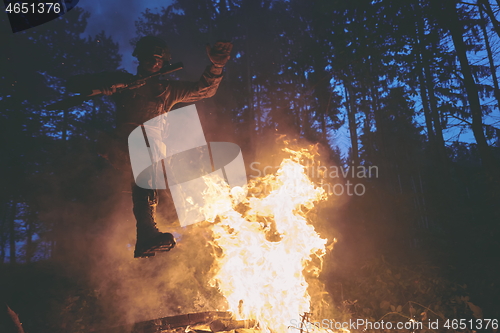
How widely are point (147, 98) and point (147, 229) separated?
1.97m

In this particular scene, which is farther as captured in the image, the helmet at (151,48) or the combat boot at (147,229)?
the helmet at (151,48)

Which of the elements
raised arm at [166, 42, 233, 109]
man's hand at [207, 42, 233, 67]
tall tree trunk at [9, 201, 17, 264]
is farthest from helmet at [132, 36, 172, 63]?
tall tree trunk at [9, 201, 17, 264]

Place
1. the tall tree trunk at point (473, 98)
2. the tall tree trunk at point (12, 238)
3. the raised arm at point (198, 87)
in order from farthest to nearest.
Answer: the tall tree trunk at point (12, 238)
the tall tree trunk at point (473, 98)
the raised arm at point (198, 87)

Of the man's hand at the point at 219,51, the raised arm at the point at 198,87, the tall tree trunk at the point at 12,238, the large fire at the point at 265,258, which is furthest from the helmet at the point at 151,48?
the tall tree trunk at the point at 12,238

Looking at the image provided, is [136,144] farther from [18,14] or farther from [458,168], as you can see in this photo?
[458,168]

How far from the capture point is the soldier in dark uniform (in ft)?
11.1

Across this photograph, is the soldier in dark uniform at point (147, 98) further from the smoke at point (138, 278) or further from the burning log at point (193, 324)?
the smoke at point (138, 278)

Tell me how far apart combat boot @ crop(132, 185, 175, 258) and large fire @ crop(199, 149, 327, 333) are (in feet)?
5.55

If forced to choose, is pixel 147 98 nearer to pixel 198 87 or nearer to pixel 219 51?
pixel 198 87

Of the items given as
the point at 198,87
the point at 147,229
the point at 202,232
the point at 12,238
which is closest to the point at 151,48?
the point at 198,87

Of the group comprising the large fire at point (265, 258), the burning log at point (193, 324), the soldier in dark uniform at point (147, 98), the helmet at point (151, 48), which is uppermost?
the helmet at point (151, 48)

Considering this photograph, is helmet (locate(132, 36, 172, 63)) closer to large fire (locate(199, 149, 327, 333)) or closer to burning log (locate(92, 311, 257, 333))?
large fire (locate(199, 149, 327, 333))

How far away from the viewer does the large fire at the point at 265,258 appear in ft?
16.0

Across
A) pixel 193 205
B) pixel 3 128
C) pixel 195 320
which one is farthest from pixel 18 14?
pixel 195 320
